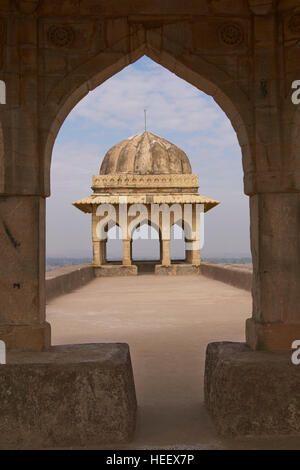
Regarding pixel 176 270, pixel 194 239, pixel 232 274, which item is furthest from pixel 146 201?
pixel 232 274

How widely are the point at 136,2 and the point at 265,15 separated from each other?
1.12 meters

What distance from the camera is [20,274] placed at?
12.0 ft

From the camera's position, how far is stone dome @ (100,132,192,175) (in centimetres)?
2048

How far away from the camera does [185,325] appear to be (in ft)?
24.4

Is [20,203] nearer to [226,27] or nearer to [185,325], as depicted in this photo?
[226,27]

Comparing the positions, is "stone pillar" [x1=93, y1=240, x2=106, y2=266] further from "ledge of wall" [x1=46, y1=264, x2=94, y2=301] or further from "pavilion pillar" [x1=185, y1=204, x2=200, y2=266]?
"pavilion pillar" [x1=185, y1=204, x2=200, y2=266]

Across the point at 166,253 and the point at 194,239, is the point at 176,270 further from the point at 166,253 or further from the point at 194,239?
the point at 194,239

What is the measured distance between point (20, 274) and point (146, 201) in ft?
50.3

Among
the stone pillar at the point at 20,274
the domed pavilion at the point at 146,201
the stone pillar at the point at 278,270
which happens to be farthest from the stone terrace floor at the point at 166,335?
the domed pavilion at the point at 146,201

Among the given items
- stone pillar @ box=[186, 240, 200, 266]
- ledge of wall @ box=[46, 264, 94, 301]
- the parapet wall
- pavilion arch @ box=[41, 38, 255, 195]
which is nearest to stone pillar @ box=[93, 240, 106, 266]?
the parapet wall

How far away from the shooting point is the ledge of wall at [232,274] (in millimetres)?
11812

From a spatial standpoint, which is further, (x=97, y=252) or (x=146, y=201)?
(x=146, y=201)
